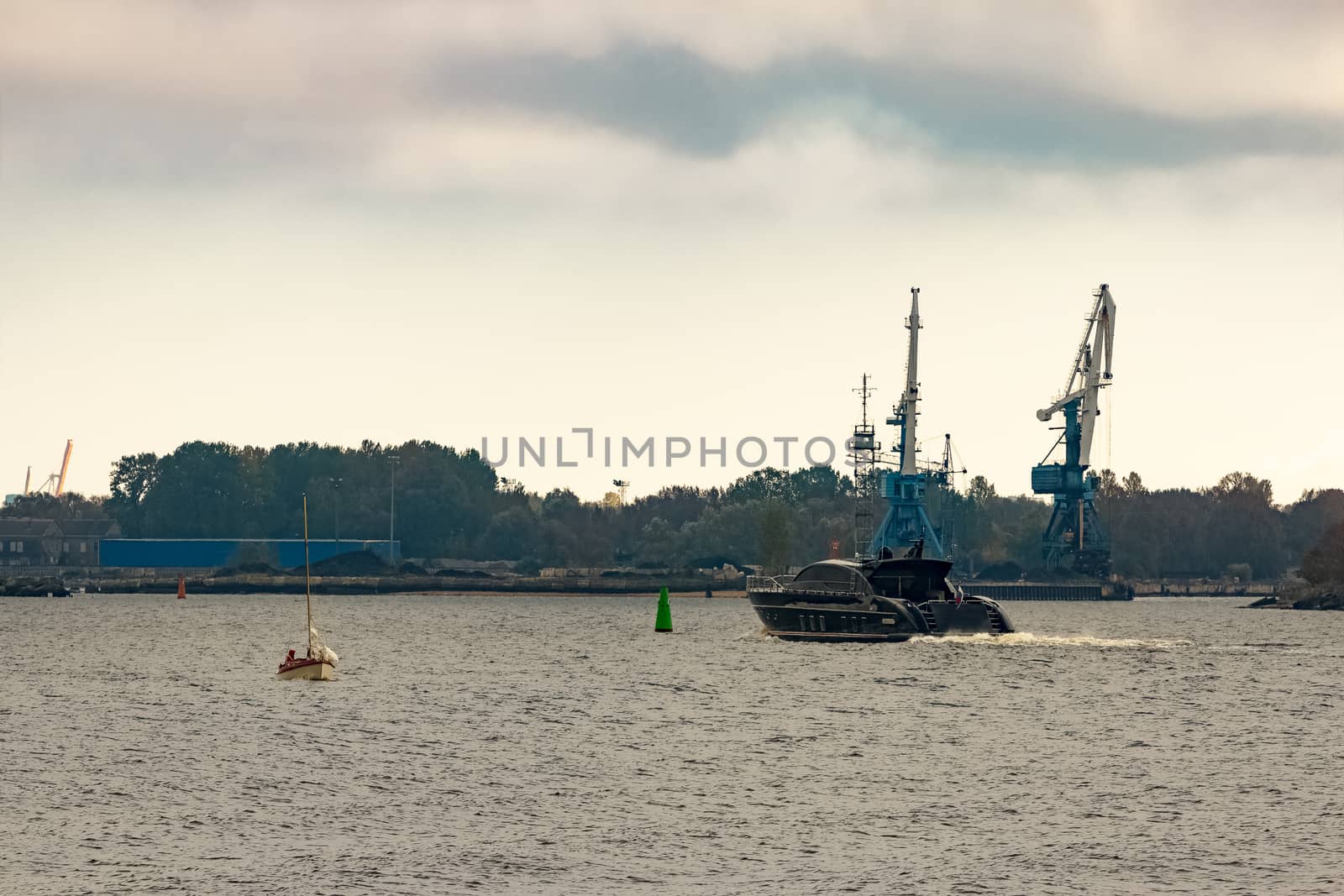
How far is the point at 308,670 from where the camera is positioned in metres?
65.1

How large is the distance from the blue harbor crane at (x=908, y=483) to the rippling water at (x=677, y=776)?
102962 mm

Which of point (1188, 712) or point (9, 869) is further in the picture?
point (1188, 712)

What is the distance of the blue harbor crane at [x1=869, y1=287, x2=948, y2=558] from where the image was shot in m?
184

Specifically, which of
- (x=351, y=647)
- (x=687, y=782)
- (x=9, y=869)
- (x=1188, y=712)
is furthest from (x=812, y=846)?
(x=351, y=647)

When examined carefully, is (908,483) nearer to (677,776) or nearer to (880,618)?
(880,618)

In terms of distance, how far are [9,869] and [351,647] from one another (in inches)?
2684

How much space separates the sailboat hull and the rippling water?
88 cm

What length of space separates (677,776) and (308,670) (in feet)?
99.9

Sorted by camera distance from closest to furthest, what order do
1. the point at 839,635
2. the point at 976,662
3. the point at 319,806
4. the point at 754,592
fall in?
the point at 319,806 < the point at 976,662 < the point at 839,635 < the point at 754,592

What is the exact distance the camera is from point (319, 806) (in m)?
33.5

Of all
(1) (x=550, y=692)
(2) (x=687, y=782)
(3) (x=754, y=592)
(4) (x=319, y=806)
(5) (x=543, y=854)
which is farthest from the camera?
(3) (x=754, y=592)

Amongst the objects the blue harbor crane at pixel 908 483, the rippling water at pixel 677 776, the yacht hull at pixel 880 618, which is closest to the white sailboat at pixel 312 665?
the rippling water at pixel 677 776

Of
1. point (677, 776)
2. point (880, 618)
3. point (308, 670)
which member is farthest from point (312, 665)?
point (880, 618)

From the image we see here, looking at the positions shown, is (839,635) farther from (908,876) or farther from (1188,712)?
(908,876)
